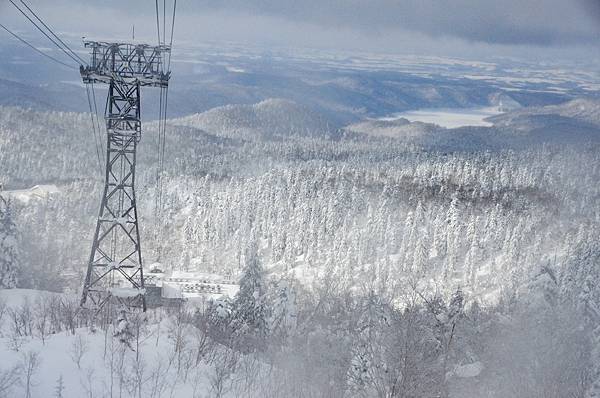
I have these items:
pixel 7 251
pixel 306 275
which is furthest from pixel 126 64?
pixel 306 275

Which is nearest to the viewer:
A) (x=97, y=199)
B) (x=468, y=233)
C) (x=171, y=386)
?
(x=171, y=386)

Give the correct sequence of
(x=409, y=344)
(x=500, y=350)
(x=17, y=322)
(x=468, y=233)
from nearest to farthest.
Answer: (x=409, y=344), (x=17, y=322), (x=500, y=350), (x=468, y=233)

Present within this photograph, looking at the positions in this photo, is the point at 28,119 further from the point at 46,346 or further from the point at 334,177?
the point at 46,346

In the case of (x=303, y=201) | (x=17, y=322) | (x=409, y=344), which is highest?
(x=409, y=344)

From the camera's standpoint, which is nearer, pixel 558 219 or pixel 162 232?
pixel 558 219

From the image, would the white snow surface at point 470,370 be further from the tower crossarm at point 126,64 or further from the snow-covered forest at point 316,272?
the tower crossarm at point 126,64

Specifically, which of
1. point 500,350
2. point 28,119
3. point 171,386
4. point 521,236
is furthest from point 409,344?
point 28,119

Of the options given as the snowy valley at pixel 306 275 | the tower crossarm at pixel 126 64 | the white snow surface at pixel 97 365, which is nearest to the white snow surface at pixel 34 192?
the snowy valley at pixel 306 275
